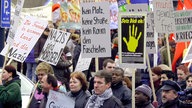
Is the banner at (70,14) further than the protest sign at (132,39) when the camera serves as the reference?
Yes

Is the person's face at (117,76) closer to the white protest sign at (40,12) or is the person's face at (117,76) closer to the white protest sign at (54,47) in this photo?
the white protest sign at (54,47)

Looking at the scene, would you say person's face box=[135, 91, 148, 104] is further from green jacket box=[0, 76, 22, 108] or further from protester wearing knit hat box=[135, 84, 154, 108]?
green jacket box=[0, 76, 22, 108]

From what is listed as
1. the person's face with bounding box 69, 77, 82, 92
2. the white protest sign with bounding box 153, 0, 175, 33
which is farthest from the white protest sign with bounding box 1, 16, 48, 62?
the person's face with bounding box 69, 77, 82, 92

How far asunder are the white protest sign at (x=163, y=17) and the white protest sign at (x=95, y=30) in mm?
1530

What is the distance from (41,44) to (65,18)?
0.83 meters

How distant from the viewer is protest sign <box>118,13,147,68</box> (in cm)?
1084

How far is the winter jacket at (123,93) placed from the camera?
11.5m

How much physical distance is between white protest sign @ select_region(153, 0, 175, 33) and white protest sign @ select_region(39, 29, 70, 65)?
1.70m

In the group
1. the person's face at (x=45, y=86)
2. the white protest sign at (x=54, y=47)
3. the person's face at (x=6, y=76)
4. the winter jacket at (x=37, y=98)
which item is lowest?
the winter jacket at (x=37, y=98)

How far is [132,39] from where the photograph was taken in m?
10.8

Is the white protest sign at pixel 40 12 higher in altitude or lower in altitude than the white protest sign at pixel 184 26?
higher

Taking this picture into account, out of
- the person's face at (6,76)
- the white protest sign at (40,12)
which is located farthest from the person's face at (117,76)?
the white protest sign at (40,12)

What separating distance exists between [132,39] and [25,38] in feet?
12.5

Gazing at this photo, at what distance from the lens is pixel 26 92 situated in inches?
558
